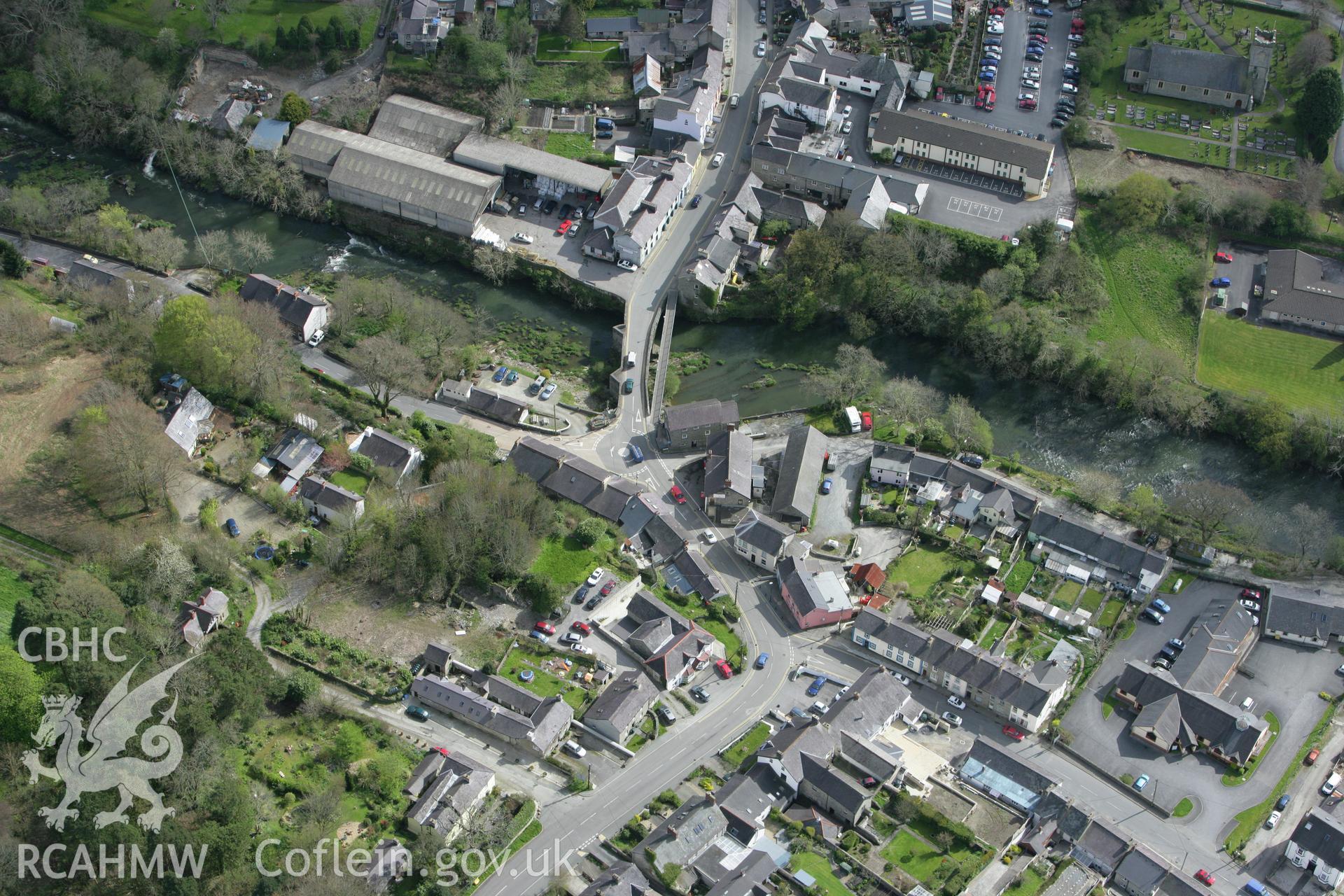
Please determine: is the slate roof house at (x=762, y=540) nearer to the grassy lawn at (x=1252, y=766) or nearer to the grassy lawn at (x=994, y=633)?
the grassy lawn at (x=994, y=633)

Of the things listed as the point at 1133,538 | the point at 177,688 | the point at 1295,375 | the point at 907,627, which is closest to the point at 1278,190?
the point at 1295,375

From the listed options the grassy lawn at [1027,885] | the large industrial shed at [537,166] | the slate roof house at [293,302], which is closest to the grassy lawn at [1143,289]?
the large industrial shed at [537,166]

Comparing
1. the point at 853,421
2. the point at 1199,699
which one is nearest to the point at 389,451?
the point at 853,421

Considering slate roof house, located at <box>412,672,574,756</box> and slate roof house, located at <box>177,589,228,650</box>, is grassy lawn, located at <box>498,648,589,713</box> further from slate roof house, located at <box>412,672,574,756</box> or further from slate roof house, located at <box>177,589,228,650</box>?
slate roof house, located at <box>177,589,228,650</box>

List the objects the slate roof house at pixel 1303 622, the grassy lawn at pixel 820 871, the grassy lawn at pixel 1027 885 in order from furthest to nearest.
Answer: the slate roof house at pixel 1303 622 < the grassy lawn at pixel 1027 885 < the grassy lawn at pixel 820 871

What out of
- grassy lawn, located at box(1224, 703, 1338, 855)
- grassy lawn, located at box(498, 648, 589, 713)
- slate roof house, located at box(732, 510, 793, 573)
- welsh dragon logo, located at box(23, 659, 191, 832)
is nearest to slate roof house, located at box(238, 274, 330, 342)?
grassy lawn, located at box(498, 648, 589, 713)

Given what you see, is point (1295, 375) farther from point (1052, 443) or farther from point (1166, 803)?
point (1166, 803)

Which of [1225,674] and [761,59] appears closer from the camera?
[1225,674]

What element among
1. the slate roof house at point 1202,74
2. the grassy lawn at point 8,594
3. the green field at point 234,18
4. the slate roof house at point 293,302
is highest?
the slate roof house at point 1202,74
